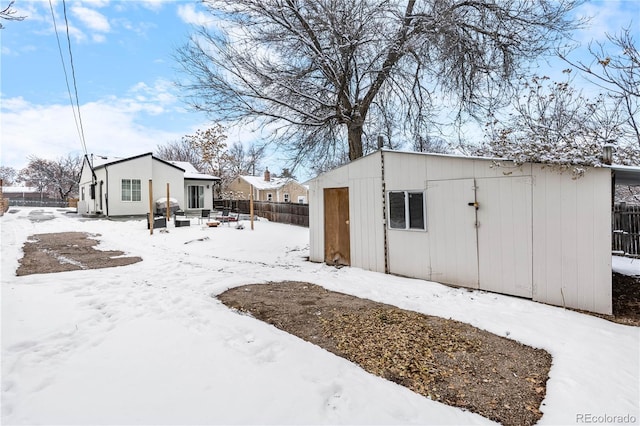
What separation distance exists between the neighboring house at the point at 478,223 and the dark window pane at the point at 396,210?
2 centimetres

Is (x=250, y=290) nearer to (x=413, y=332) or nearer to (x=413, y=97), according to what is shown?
(x=413, y=332)

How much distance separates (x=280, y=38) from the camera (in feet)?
26.1

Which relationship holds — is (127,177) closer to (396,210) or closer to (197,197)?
(197,197)

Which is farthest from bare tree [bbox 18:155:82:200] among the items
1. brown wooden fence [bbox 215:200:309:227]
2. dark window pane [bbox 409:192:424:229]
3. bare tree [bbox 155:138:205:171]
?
dark window pane [bbox 409:192:424:229]

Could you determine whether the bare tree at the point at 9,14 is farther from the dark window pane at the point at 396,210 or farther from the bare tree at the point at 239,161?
the bare tree at the point at 239,161

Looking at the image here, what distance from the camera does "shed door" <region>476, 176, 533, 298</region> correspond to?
18.0ft

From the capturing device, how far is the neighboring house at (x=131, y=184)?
63.1ft

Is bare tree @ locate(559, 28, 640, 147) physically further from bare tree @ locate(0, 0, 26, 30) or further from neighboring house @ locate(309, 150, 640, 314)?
bare tree @ locate(0, 0, 26, 30)

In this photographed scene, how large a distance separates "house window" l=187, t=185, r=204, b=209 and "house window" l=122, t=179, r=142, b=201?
341 centimetres

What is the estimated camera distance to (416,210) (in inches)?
270

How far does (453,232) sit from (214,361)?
4.86m

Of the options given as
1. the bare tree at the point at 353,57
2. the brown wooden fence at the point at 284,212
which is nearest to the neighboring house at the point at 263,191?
Answer: the brown wooden fence at the point at 284,212

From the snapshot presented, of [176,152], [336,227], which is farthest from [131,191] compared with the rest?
[176,152]

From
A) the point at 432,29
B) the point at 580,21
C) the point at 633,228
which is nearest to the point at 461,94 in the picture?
the point at 432,29
